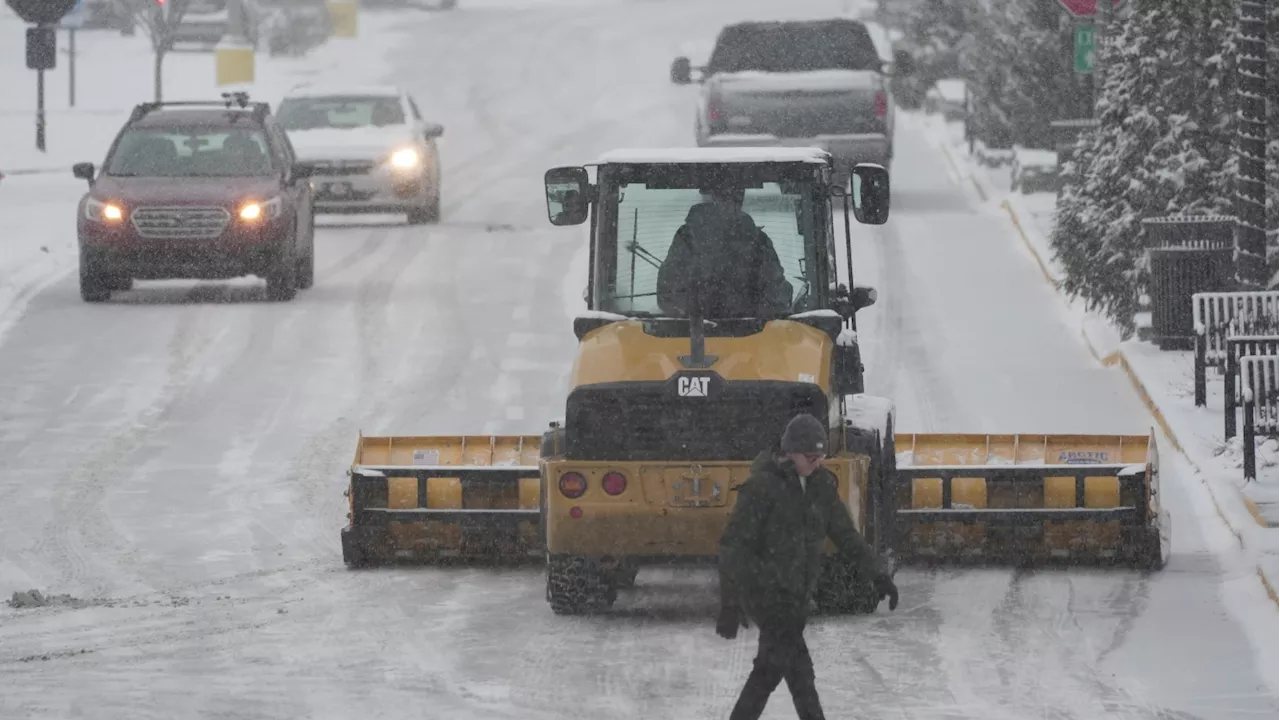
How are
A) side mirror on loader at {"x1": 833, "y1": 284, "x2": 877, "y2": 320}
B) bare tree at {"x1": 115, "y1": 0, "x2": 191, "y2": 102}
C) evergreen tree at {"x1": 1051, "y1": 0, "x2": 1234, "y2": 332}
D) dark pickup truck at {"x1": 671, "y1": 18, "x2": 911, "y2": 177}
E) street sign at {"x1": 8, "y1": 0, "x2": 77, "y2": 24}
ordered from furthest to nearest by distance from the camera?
street sign at {"x1": 8, "y1": 0, "x2": 77, "y2": 24}
bare tree at {"x1": 115, "y1": 0, "x2": 191, "y2": 102}
dark pickup truck at {"x1": 671, "y1": 18, "x2": 911, "y2": 177}
evergreen tree at {"x1": 1051, "y1": 0, "x2": 1234, "y2": 332}
side mirror on loader at {"x1": 833, "y1": 284, "x2": 877, "y2": 320}

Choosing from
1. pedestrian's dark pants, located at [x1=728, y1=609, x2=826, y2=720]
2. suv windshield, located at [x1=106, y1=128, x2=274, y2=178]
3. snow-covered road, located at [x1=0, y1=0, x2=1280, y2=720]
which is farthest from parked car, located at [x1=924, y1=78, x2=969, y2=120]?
pedestrian's dark pants, located at [x1=728, y1=609, x2=826, y2=720]

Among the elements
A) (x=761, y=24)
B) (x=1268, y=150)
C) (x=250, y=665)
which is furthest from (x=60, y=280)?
(x=250, y=665)

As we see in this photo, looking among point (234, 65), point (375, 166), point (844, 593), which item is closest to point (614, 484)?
point (844, 593)

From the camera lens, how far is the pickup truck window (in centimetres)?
1260

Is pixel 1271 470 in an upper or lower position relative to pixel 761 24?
lower

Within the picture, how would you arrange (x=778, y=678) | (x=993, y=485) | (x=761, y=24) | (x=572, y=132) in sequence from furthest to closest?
(x=572, y=132)
(x=761, y=24)
(x=993, y=485)
(x=778, y=678)

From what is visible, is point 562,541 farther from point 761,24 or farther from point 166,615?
point 761,24

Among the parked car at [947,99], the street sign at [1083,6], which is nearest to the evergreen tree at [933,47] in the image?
the parked car at [947,99]

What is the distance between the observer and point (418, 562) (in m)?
14.1

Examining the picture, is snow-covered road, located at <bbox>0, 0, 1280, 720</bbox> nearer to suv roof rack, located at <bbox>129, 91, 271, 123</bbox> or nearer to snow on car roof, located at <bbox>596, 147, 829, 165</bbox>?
suv roof rack, located at <bbox>129, 91, 271, 123</bbox>

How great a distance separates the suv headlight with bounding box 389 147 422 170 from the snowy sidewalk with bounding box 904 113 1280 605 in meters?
6.73

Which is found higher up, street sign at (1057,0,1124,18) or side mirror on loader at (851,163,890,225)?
street sign at (1057,0,1124,18)

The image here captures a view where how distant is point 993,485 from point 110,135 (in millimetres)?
33089

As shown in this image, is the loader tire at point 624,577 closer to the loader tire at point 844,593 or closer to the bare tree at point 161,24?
the loader tire at point 844,593
